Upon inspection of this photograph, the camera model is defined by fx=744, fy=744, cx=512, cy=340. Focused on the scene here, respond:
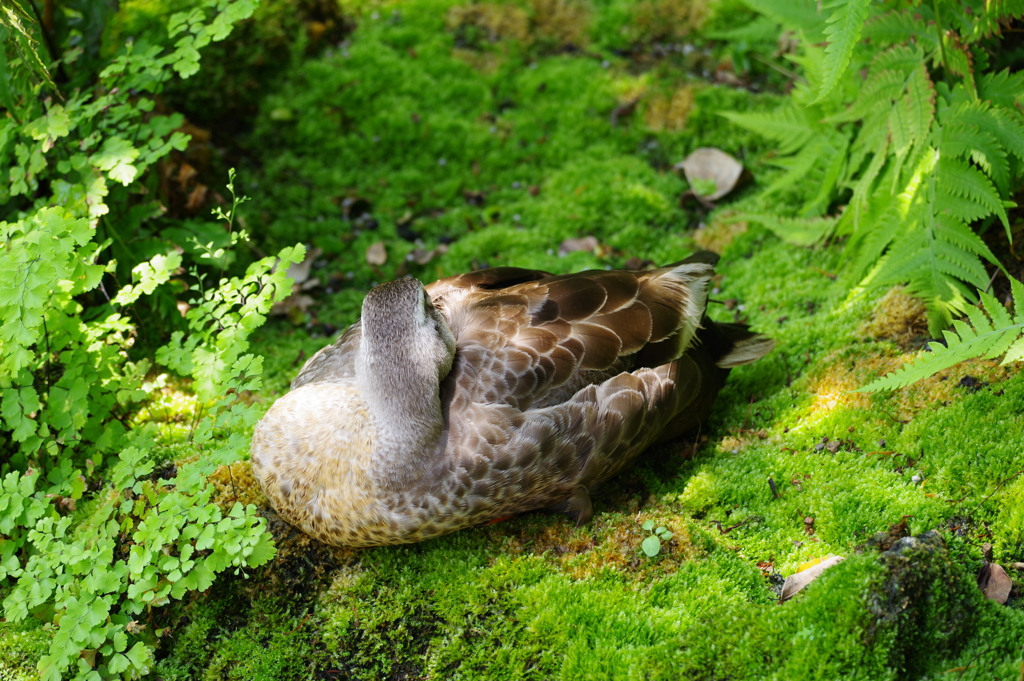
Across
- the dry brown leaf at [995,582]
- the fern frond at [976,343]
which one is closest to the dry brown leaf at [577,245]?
the fern frond at [976,343]

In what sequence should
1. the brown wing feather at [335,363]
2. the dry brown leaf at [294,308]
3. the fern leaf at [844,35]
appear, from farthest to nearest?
the dry brown leaf at [294,308], the brown wing feather at [335,363], the fern leaf at [844,35]

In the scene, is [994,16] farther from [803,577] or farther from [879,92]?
[803,577]

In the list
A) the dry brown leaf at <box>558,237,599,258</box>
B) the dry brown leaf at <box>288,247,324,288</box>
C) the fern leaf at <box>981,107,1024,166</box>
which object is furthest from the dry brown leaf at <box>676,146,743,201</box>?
the dry brown leaf at <box>288,247,324,288</box>

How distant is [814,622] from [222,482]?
3.03m

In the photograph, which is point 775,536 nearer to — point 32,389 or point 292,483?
point 292,483

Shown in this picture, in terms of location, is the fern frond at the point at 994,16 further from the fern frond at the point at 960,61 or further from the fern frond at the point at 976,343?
the fern frond at the point at 976,343

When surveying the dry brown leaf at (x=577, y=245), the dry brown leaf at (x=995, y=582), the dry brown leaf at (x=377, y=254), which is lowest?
the dry brown leaf at (x=995, y=582)

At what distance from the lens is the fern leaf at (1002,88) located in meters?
3.98

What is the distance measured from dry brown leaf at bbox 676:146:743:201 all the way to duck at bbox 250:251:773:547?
2.19 metres

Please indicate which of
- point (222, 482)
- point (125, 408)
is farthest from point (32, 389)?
point (222, 482)

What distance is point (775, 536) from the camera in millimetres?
3496

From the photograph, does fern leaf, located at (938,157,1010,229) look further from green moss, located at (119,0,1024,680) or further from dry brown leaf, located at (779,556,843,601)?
dry brown leaf, located at (779,556,843,601)

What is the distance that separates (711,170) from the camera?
20.2ft

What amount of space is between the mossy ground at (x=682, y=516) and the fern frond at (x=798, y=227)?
0.13 m
